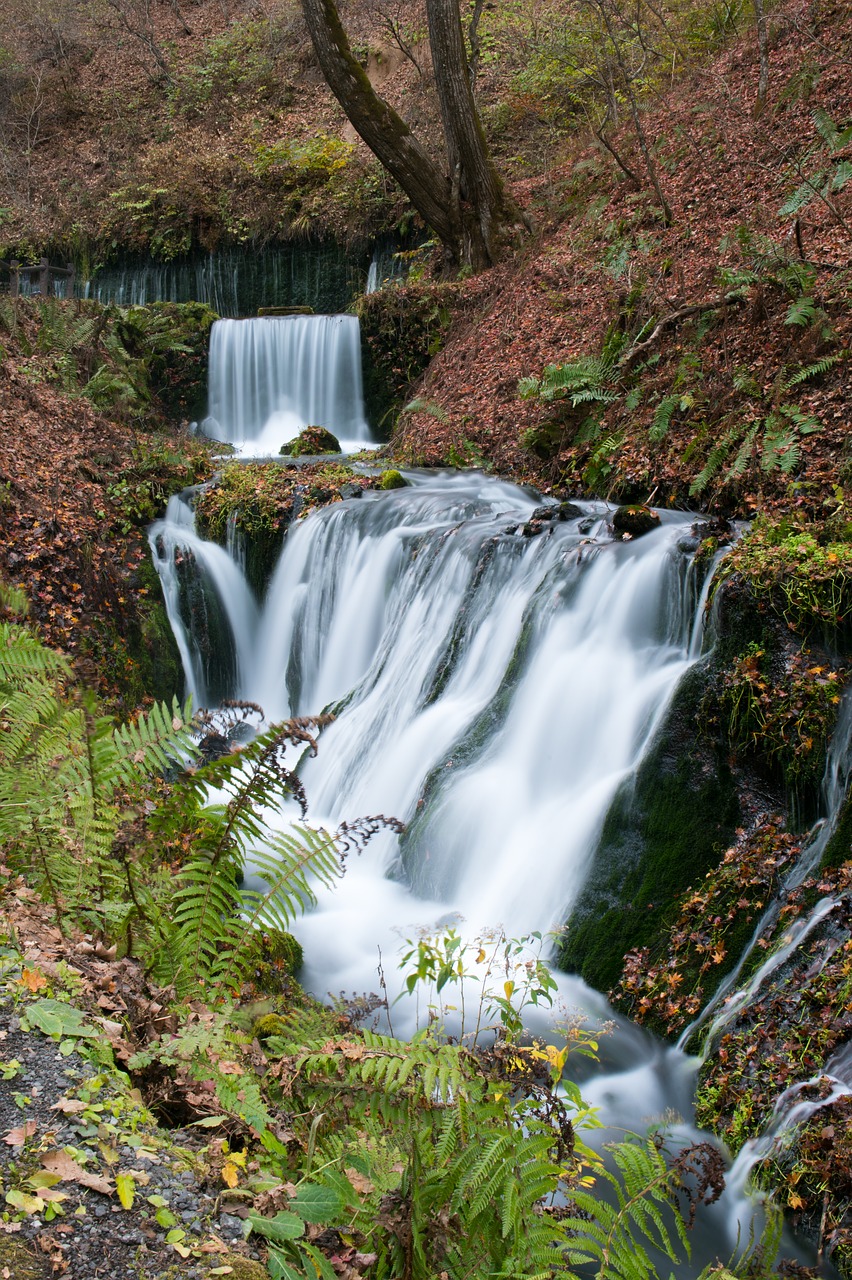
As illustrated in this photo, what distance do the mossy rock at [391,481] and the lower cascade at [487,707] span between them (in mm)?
842

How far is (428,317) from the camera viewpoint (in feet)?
49.7

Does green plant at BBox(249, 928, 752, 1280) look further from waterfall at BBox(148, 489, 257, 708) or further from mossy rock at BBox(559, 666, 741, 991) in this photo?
waterfall at BBox(148, 489, 257, 708)

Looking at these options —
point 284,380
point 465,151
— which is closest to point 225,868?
point 284,380

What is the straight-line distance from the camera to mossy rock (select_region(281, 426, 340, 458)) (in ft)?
47.0

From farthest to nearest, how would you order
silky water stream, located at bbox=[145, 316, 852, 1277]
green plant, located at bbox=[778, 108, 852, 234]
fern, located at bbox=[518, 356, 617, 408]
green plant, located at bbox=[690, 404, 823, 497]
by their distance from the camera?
fern, located at bbox=[518, 356, 617, 408] → green plant, located at bbox=[778, 108, 852, 234] → green plant, located at bbox=[690, 404, 823, 497] → silky water stream, located at bbox=[145, 316, 852, 1277]

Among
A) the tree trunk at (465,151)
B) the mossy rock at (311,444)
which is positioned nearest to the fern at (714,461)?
the mossy rock at (311,444)

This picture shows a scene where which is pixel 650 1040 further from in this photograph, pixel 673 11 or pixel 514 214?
pixel 673 11

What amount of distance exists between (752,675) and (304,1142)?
380 centimetres

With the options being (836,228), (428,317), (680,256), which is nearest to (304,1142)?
(836,228)

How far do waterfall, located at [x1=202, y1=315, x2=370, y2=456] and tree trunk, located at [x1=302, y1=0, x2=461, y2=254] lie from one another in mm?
2318

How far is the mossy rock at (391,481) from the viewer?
11.2 meters

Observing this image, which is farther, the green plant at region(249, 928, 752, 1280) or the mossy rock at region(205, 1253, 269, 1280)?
the green plant at region(249, 928, 752, 1280)

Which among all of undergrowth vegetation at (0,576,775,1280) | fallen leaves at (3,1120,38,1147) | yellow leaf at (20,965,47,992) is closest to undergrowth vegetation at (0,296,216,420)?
undergrowth vegetation at (0,576,775,1280)

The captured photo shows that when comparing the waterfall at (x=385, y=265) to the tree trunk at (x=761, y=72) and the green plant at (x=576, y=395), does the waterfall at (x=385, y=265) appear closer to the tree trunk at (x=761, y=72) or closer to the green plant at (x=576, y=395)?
the tree trunk at (x=761, y=72)
